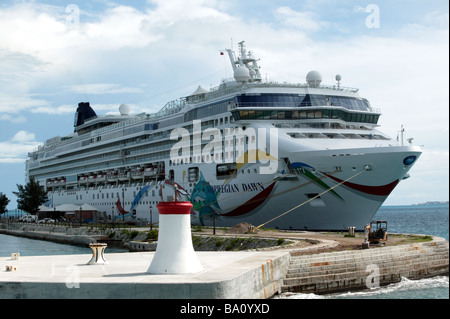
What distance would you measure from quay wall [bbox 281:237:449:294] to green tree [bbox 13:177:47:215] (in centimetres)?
6623

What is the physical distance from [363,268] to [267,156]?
582 inches

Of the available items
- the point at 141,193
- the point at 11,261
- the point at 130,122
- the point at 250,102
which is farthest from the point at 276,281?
the point at 130,122

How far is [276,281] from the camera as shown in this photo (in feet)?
62.4

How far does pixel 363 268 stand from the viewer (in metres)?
22.8

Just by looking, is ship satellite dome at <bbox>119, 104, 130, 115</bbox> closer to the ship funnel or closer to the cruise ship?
the ship funnel

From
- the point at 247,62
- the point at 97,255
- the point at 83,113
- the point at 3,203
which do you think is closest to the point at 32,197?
the point at 83,113

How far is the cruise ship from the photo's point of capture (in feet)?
111

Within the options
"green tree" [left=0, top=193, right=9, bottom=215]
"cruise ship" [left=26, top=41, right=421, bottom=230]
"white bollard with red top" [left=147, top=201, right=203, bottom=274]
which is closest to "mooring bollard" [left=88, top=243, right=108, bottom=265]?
"white bollard with red top" [left=147, top=201, right=203, bottom=274]

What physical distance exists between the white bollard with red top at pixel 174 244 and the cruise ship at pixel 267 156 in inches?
663

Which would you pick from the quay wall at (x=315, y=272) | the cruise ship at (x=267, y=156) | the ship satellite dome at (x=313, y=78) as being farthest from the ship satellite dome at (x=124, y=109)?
the quay wall at (x=315, y=272)

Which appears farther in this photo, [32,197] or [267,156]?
[32,197]

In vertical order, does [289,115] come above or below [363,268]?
above

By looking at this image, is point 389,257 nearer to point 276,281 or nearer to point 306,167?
point 276,281

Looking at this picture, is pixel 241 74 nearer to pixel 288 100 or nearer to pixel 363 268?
pixel 288 100
